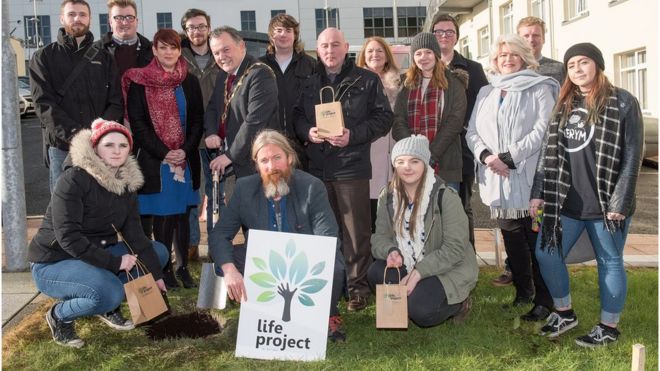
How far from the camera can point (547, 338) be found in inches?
173

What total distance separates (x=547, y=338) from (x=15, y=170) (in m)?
4.74

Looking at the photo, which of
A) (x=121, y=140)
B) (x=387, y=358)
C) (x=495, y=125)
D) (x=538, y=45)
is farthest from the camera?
(x=538, y=45)

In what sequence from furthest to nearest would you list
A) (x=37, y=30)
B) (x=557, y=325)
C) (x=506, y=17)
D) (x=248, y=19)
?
(x=37, y=30)
(x=248, y=19)
(x=506, y=17)
(x=557, y=325)

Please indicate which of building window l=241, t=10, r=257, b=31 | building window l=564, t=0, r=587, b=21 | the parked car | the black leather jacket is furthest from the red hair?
building window l=241, t=10, r=257, b=31

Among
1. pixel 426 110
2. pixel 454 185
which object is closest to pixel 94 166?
pixel 426 110

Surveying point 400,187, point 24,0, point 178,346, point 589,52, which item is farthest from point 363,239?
point 24,0

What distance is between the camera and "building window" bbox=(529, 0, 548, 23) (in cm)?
2388

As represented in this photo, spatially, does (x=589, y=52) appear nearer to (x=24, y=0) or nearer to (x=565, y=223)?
(x=565, y=223)

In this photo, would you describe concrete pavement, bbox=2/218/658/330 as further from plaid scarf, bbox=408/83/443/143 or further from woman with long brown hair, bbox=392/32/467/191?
plaid scarf, bbox=408/83/443/143

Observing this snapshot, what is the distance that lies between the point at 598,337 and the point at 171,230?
3.29 m

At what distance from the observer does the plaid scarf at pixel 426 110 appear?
5297mm

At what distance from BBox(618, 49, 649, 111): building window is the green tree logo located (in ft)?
51.7

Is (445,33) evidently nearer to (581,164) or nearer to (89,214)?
(581,164)

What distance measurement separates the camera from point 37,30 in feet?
163
